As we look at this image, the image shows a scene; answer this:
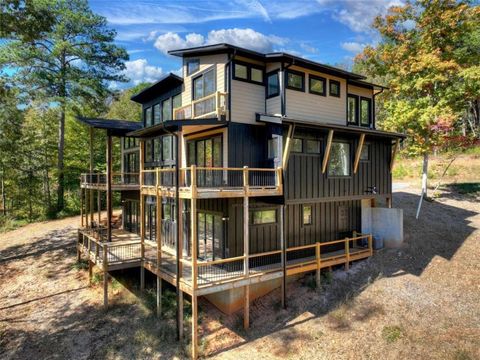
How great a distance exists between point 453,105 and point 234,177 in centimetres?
1628

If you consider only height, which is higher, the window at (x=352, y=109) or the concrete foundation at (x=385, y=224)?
the window at (x=352, y=109)

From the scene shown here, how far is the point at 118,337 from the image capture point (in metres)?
11.6

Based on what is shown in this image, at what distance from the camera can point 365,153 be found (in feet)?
51.3

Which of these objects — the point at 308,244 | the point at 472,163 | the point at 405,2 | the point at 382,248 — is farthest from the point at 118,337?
the point at 472,163

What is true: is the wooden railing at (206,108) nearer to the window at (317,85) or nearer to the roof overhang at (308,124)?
the roof overhang at (308,124)

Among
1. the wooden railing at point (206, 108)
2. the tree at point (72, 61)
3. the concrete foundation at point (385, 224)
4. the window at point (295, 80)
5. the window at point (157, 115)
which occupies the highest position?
the tree at point (72, 61)

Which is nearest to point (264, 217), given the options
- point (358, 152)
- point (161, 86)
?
point (358, 152)

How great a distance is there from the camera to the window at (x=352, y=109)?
16125mm

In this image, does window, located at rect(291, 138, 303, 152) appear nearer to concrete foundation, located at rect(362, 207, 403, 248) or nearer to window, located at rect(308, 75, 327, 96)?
window, located at rect(308, 75, 327, 96)

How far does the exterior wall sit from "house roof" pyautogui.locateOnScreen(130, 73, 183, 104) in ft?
18.5

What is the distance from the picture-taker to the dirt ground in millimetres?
10023

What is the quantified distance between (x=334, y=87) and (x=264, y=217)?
7.31 metres

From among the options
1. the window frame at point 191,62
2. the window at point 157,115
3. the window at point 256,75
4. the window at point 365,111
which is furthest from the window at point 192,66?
the window at point 365,111

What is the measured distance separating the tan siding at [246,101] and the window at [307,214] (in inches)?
181
